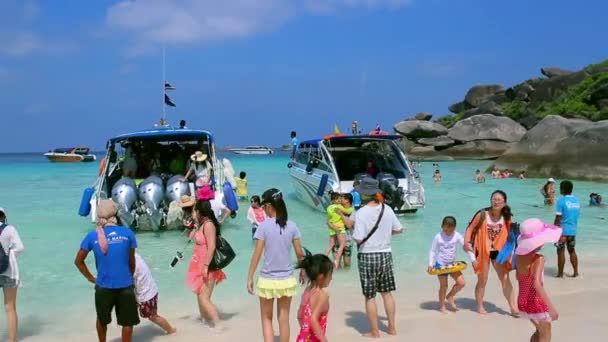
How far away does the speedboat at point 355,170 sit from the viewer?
44.2ft

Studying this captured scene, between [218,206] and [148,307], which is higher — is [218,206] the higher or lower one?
the higher one

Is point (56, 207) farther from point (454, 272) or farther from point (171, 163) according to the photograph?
point (454, 272)

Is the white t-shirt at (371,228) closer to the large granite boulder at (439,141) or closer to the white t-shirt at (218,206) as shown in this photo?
the white t-shirt at (218,206)

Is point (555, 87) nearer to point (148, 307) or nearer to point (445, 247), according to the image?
point (445, 247)

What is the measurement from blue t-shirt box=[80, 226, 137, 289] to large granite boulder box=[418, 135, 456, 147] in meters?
48.4

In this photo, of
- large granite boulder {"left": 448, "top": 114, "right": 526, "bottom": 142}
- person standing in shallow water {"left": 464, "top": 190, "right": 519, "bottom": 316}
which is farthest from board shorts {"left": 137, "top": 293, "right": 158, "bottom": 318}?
large granite boulder {"left": 448, "top": 114, "right": 526, "bottom": 142}

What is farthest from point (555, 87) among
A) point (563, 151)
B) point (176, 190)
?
point (176, 190)

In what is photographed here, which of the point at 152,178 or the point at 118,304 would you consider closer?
the point at 118,304

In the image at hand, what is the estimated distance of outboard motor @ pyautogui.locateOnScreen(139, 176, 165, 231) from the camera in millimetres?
11820

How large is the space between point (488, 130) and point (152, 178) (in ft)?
134

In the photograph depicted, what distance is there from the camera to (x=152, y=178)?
12234 mm

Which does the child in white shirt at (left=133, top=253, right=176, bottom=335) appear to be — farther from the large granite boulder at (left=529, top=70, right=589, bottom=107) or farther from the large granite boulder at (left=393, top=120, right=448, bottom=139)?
the large granite boulder at (left=529, top=70, right=589, bottom=107)

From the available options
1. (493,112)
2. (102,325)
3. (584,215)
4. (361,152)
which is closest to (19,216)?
(361,152)

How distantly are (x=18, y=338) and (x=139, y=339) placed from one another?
1.35 metres
